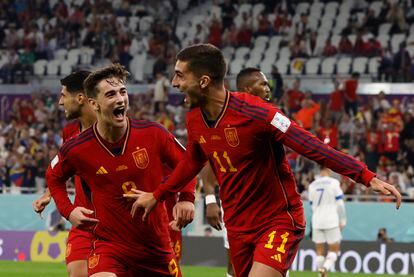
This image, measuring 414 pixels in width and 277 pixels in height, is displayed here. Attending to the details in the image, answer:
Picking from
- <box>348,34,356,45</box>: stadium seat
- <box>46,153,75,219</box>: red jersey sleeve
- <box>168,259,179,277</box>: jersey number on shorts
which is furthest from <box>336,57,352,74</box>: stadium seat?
<box>168,259,179,277</box>: jersey number on shorts

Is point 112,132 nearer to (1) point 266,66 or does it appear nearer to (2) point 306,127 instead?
(2) point 306,127

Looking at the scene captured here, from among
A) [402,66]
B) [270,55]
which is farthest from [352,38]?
[402,66]

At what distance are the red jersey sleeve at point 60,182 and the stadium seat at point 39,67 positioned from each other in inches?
994

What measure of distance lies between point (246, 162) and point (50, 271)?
43.3ft

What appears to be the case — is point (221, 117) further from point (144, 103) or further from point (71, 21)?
point (71, 21)

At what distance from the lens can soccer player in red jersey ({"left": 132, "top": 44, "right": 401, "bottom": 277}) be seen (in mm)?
8320

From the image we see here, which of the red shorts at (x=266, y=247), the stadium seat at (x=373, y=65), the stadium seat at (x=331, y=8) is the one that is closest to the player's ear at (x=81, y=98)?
the red shorts at (x=266, y=247)

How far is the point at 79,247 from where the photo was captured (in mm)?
10219

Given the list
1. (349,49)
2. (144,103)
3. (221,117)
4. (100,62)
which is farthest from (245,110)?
(100,62)

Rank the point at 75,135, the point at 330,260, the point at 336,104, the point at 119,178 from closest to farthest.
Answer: the point at 119,178 < the point at 75,135 < the point at 330,260 < the point at 336,104

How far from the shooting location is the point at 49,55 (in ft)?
116

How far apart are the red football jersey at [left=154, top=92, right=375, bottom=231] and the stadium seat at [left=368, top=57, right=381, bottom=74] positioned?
865 inches

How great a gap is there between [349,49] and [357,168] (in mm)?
23643

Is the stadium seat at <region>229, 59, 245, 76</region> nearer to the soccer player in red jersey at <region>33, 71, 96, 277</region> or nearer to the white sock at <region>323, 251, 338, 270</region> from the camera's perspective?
the white sock at <region>323, 251, 338, 270</region>
